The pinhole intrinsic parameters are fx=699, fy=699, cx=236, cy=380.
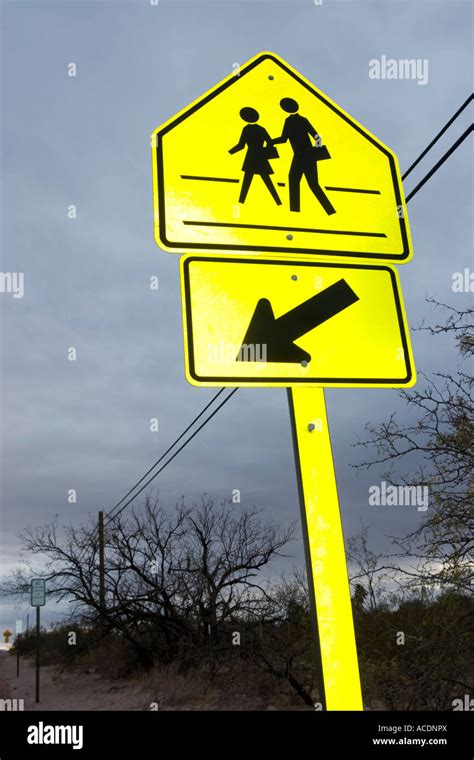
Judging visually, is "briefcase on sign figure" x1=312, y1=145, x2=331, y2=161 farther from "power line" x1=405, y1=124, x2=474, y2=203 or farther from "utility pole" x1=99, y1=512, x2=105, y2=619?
"utility pole" x1=99, y1=512, x2=105, y2=619

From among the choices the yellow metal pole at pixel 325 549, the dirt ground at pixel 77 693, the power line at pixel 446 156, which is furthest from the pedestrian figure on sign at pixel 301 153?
the dirt ground at pixel 77 693

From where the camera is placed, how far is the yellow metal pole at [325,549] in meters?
1.62

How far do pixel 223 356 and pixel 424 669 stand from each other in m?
7.33

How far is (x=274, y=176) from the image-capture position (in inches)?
85.2

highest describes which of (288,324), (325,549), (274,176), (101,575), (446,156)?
(446,156)

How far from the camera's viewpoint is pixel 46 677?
86.7 ft

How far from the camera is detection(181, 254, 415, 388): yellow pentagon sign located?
6.22ft

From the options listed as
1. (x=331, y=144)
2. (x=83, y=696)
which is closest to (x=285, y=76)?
(x=331, y=144)

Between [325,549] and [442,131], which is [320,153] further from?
[442,131]

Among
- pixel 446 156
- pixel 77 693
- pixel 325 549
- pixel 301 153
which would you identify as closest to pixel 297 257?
pixel 301 153

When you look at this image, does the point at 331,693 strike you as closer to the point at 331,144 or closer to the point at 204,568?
the point at 331,144

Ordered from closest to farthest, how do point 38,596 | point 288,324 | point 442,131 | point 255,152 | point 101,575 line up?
point 288,324
point 255,152
point 442,131
point 38,596
point 101,575

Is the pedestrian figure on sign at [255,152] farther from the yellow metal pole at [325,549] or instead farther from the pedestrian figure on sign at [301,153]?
the yellow metal pole at [325,549]

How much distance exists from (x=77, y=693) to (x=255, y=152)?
71.4 ft
